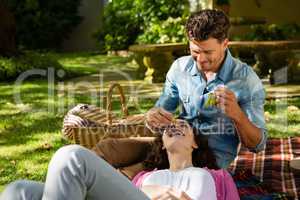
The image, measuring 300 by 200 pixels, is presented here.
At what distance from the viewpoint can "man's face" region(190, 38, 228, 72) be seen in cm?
310

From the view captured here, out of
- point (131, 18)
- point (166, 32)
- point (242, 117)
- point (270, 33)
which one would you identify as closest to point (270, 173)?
point (242, 117)

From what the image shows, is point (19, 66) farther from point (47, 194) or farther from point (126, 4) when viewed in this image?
point (47, 194)

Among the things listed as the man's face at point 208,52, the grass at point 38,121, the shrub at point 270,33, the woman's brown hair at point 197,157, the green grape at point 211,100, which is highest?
the man's face at point 208,52

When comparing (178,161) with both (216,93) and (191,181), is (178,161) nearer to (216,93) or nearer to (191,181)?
(191,181)

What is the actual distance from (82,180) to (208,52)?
1.03 metres

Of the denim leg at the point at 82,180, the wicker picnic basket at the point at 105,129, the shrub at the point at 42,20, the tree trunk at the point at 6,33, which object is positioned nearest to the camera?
A: the denim leg at the point at 82,180

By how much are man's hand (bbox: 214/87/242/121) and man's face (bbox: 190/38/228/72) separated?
0.29m

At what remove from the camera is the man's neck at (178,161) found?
9.71 feet

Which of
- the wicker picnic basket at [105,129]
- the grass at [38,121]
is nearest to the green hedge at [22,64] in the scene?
the grass at [38,121]

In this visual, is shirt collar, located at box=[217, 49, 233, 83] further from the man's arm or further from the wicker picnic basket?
the wicker picnic basket

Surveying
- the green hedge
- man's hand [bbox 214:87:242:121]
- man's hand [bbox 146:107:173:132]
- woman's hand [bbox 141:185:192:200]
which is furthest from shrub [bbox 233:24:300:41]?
woman's hand [bbox 141:185:192:200]

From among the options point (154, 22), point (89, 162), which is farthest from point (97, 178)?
point (154, 22)

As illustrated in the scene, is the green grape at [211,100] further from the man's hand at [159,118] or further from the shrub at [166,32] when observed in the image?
the shrub at [166,32]

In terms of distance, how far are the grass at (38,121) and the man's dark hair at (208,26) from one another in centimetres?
183
